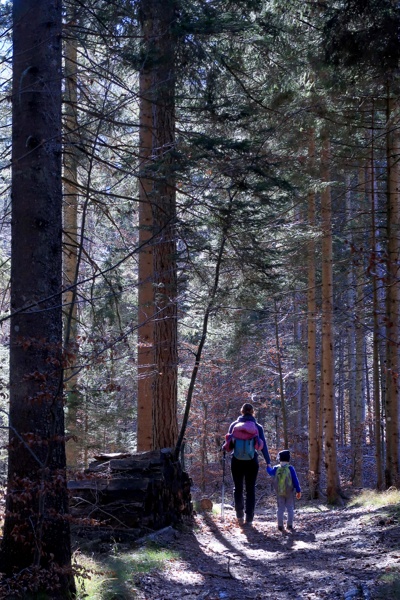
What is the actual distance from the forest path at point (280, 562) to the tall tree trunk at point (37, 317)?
1294mm

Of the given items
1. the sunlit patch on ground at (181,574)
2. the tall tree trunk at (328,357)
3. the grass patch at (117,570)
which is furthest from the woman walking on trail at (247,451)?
the tall tree trunk at (328,357)

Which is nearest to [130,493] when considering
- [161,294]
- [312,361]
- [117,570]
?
[117,570]

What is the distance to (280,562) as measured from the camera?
7555mm

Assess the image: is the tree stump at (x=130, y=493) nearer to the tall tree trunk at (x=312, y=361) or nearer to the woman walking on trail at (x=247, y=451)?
the woman walking on trail at (x=247, y=451)

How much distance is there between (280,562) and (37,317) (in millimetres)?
4655

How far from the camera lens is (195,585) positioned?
627cm

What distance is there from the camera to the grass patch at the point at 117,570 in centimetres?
535

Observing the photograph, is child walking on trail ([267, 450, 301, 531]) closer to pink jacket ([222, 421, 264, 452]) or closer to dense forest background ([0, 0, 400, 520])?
pink jacket ([222, 421, 264, 452])

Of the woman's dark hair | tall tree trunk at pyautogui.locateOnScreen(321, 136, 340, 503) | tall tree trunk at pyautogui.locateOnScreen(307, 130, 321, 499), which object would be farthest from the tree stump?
tall tree trunk at pyautogui.locateOnScreen(307, 130, 321, 499)

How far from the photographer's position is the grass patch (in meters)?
5.35

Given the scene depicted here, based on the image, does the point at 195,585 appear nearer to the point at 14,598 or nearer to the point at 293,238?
the point at 14,598

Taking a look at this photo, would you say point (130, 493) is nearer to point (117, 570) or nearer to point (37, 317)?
point (117, 570)

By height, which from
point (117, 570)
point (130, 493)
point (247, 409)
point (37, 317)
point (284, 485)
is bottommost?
point (117, 570)

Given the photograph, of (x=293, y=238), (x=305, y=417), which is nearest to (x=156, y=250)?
(x=293, y=238)
